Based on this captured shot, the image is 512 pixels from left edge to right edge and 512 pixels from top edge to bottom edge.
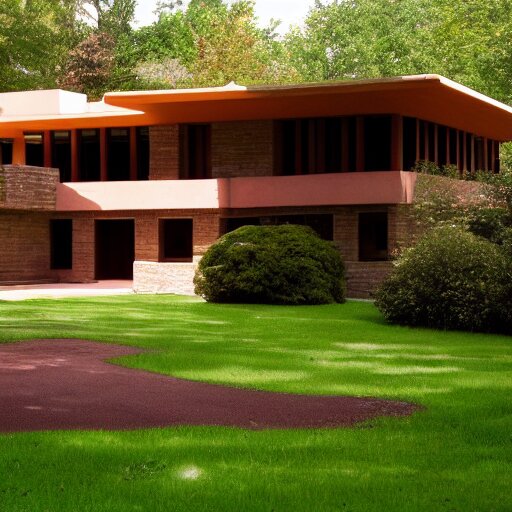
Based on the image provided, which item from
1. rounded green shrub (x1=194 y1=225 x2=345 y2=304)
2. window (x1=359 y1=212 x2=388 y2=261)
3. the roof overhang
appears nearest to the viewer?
rounded green shrub (x1=194 y1=225 x2=345 y2=304)

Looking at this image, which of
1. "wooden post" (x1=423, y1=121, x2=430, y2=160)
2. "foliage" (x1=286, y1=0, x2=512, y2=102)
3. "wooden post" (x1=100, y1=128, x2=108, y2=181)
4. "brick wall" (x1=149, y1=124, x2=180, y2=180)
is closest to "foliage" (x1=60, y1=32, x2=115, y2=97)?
"foliage" (x1=286, y1=0, x2=512, y2=102)

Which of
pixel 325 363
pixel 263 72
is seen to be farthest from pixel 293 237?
pixel 263 72

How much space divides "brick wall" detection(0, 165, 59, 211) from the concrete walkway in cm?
307

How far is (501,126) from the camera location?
43719 mm

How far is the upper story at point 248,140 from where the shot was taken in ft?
113

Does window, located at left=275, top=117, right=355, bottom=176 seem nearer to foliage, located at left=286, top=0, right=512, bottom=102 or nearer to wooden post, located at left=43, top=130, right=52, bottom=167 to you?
wooden post, located at left=43, top=130, right=52, bottom=167

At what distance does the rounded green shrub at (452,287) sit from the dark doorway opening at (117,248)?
69.0ft

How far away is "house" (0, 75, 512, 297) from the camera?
34.7 meters

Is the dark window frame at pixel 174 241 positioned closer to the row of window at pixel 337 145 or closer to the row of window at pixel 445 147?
the row of window at pixel 337 145

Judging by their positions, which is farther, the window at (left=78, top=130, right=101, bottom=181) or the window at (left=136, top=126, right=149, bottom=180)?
the window at (left=78, top=130, right=101, bottom=181)

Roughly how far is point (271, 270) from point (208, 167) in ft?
37.7

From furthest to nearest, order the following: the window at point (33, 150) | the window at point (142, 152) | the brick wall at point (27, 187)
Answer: the window at point (33, 150)
the window at point (142, 152)
the brick wall at point (27, 187)

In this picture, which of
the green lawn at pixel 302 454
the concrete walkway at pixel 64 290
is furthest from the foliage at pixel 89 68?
the green lawn at pixel 302 454

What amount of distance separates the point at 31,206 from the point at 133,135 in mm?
4997
